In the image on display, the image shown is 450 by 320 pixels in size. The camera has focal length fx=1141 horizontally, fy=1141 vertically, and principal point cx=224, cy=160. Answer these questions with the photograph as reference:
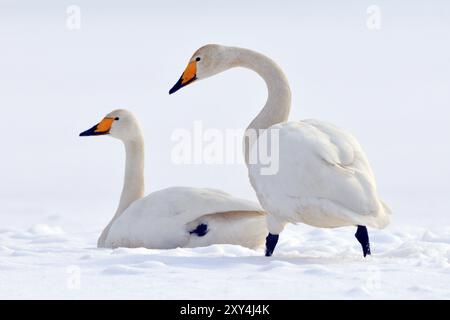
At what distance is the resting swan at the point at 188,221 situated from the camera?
33.8 ft

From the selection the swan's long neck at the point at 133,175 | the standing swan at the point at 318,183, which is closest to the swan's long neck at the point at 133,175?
the swan's long neck at the point at 133,175

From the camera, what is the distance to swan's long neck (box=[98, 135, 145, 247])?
39.4ft

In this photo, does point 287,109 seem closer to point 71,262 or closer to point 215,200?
point 215,200

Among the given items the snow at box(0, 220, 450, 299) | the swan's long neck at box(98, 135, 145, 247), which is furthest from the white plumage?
the swan's long neck at box(98, 135, 145, 247)

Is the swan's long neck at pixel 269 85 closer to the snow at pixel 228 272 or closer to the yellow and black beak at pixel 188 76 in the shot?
the yellow and black beak at pixel 188 76

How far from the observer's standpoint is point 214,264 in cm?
870

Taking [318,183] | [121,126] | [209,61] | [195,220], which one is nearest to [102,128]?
[121,126]

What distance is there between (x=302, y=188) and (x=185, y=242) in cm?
194

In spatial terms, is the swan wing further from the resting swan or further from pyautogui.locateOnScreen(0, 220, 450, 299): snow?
the resting swan

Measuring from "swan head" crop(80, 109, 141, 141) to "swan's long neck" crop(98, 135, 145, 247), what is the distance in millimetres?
68

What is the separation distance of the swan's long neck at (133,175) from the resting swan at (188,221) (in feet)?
3.43

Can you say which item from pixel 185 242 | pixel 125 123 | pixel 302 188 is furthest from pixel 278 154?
pixel 125 123

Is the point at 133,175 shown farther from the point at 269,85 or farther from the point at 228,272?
the point at 228,272
